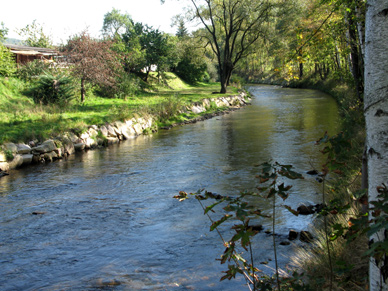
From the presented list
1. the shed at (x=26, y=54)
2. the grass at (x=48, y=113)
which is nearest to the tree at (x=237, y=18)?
the grass at (x=48, y=113)

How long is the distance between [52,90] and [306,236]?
1744 centimetres

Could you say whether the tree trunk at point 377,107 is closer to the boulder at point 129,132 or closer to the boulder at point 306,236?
the boulder at point 306,236

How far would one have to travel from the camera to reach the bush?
19.5 metres

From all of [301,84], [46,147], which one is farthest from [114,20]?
[46,147]

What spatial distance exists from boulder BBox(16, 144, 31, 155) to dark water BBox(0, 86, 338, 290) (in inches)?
36.4

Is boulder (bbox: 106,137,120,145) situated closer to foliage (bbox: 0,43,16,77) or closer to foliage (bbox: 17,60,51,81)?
foliage (bbox: 17,60,51,81)

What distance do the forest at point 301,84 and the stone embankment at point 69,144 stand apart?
2.64 ft

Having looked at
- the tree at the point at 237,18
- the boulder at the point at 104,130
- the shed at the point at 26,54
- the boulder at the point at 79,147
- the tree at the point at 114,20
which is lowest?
the boulder at the point at 79,147

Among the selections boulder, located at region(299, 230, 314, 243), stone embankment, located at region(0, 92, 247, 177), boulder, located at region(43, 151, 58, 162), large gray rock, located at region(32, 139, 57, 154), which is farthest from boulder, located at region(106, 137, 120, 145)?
boulder, located at region(299, 230, 314, 243)

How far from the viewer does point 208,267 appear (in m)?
5.37

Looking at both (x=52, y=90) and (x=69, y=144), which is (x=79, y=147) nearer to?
(x=69, y=144)

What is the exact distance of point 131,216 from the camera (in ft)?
25.5

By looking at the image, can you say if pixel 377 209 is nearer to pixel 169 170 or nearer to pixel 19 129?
pixel 169 170

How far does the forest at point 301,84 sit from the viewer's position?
250 centimetres
